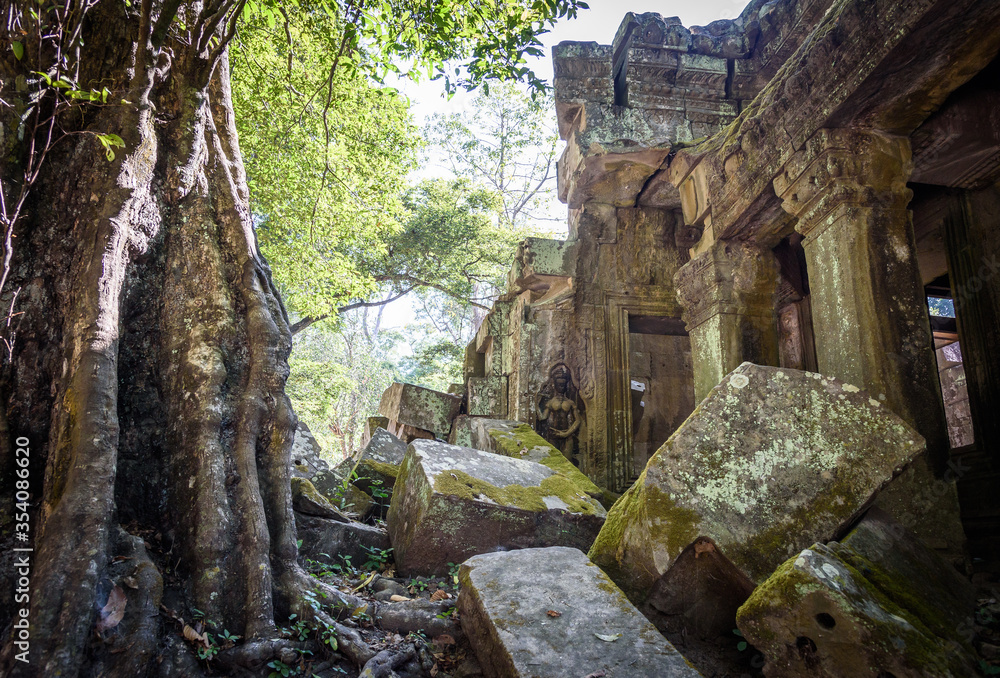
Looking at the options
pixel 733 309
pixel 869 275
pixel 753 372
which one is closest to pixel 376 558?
pixel 753 372

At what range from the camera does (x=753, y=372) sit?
Answer: 2.96 meters

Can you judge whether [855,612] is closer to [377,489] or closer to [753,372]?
[753,372]

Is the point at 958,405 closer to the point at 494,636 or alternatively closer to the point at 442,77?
the point at 442,77

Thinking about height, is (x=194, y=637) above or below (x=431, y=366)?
below

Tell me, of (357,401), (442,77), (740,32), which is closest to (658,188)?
(740,32)

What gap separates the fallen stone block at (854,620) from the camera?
189 cm

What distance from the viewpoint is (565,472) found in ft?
16.6

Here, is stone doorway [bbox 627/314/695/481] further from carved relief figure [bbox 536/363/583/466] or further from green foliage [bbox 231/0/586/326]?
green foliage [bbox 231/0/586/326]

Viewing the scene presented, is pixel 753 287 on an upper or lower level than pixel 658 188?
lower

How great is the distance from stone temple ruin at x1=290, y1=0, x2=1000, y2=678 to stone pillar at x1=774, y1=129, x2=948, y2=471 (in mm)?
17

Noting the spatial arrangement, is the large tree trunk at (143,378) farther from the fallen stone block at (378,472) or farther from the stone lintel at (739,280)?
the stone lintel at (739,280)

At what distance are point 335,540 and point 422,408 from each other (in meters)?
4.98

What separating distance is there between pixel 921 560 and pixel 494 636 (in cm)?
190

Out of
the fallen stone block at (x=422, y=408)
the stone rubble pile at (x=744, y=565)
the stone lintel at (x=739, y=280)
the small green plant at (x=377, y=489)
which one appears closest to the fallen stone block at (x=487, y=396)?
the fallen stone block at (x=422, y=408)
